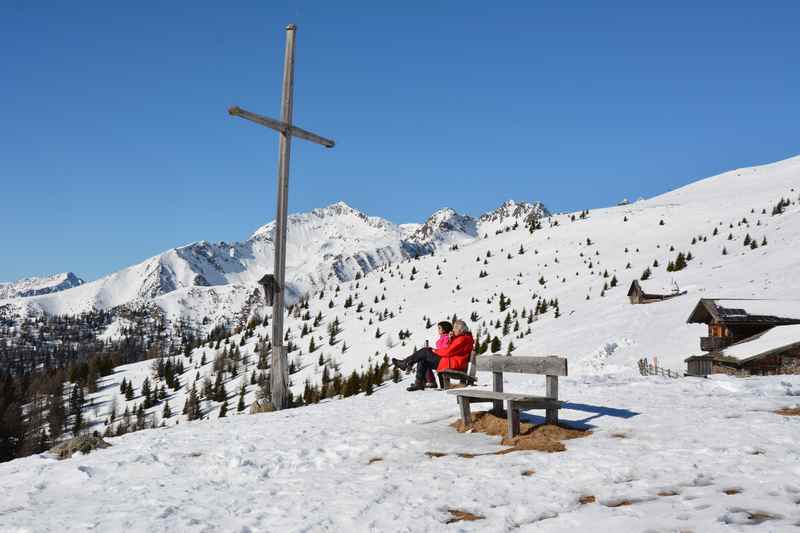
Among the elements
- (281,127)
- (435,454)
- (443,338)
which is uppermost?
(281,127)

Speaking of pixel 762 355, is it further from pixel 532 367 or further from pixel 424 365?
pixel 532 367

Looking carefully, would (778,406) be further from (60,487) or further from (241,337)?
(241,337)

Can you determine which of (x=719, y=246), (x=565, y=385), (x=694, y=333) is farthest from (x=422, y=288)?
(x=565, y=385)

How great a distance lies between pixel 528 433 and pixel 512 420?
1.11 feet

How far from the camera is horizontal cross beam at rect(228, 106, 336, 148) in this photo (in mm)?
12469

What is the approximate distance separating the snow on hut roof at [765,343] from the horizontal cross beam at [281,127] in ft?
54.6

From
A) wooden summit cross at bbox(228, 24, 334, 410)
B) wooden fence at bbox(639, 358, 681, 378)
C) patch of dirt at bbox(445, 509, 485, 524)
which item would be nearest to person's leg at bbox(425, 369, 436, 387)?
wooden summit cross at bbox(228, 24, 334, 410)

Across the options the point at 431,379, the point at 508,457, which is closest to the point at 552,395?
the point at 508,457

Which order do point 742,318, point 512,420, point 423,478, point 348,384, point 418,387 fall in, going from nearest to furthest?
point 423,478
point 512,420
point 418,387
point 742,318
point 348,384

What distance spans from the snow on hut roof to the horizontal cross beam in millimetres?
16635

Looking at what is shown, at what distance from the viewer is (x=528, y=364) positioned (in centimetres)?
898

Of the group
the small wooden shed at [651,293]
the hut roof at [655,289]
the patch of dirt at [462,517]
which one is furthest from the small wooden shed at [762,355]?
the patch of dirt at [462,517]

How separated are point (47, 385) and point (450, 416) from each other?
268ft

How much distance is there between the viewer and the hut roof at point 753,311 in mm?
23203
